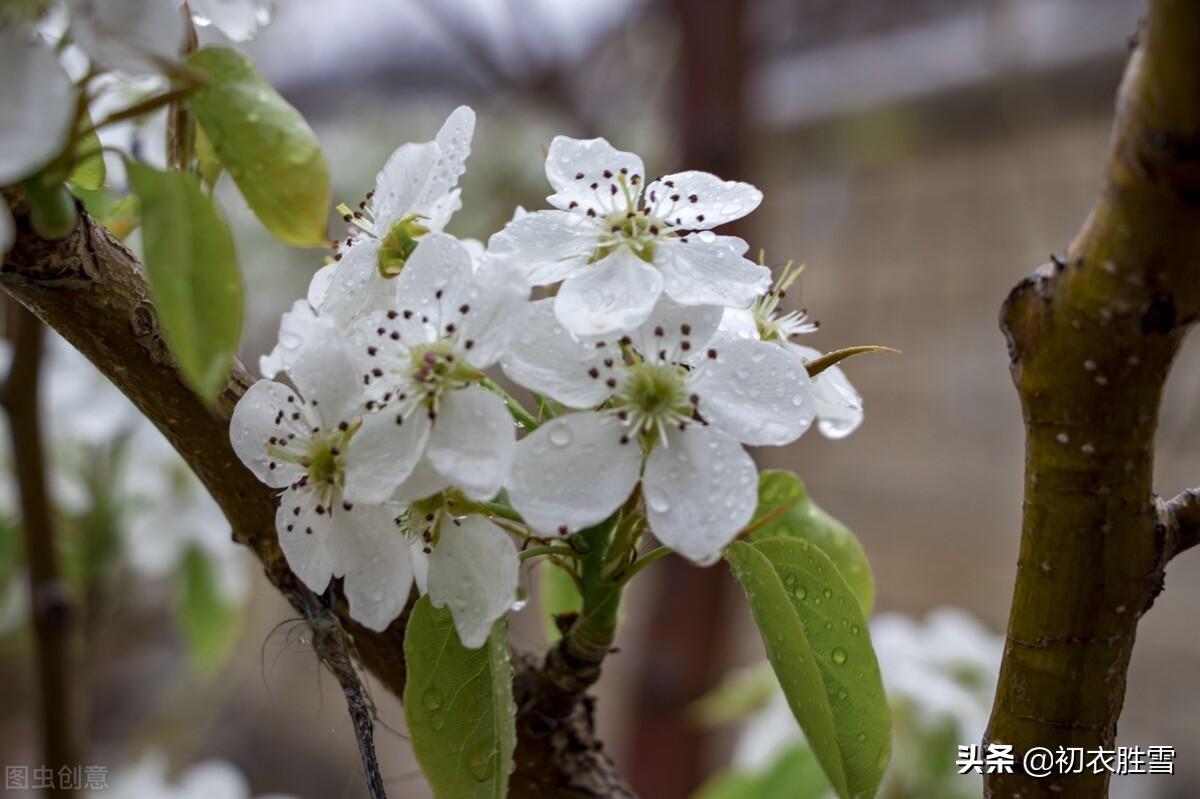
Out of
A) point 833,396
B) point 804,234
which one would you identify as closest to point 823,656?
point 833,396

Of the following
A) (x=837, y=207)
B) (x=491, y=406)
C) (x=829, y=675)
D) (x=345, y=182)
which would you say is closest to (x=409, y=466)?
(x=491, y=406)

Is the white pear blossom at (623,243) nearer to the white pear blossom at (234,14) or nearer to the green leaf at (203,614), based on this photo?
the white pear blossom at (234,14)

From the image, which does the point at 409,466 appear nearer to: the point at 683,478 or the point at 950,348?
the point at 683,478

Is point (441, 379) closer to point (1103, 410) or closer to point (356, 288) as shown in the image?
point (356, 288)

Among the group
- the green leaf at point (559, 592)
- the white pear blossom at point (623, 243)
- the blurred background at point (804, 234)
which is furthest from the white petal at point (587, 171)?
the blurred background at point (804, 234)

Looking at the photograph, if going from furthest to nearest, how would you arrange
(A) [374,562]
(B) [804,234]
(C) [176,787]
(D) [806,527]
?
Result: (B) [804,234]
(C) [176,787]
(D) [806,527]
(A) [374,562]
